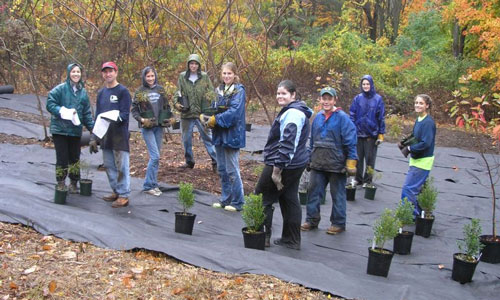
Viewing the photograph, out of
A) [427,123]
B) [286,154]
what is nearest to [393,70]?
[427,123]

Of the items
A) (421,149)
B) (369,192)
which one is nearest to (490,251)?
(421,149)

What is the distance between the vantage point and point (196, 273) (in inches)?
164

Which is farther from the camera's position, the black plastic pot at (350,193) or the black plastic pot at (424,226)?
the black plastic pot at (350,193)

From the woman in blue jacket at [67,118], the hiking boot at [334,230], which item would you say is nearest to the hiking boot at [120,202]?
the woman in blue jacket at [67,118]

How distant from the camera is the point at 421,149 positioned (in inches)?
239

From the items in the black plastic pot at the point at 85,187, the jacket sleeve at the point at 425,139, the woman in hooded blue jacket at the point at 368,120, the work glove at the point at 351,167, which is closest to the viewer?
the work glove at the point at 351,167

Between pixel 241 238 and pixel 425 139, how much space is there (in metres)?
2.38

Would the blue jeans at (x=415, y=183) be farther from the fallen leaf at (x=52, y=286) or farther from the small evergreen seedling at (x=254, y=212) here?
the fallen leaf at (x=52, y=286)

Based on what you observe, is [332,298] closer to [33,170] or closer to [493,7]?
[33,170]

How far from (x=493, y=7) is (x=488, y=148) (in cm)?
570

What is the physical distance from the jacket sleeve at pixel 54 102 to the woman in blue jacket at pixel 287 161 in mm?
2464

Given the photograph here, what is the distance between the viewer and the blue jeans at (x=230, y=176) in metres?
6.09

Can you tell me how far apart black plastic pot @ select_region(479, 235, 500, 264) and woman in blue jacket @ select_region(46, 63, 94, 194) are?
437 cm

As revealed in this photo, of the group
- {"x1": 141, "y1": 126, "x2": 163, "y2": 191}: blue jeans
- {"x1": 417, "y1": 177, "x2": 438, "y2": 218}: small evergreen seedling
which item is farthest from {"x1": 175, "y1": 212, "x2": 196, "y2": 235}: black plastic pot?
{"x1": 417, "y1": 177, "x2": 438, "y2": 218}: small evergreen seedling
